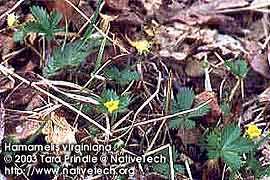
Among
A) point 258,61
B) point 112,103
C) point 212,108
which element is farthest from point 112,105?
point 258,61

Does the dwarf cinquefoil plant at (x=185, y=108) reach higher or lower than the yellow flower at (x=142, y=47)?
lower

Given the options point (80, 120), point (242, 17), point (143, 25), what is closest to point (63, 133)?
point (80, 120)

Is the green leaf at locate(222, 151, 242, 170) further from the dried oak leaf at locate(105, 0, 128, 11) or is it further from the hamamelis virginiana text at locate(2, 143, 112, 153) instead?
the dried oak leaf at locate(105, 0, 128, 11)

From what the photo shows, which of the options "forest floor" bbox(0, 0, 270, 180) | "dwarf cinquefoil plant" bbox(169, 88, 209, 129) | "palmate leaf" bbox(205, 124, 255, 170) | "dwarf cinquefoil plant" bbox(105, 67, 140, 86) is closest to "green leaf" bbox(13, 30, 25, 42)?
"forest floor" bbox(0, 0, 270, 180)

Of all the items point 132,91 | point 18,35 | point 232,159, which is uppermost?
point 18,35

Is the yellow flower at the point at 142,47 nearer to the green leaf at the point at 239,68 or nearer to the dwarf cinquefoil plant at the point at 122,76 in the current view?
the dwarf cinquefoil plant at the point at 122,76

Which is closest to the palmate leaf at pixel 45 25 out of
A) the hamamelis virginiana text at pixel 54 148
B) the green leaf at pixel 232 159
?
the hamamelis virginiana text at pixel 54 148

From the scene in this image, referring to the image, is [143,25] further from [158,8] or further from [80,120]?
[80,120]

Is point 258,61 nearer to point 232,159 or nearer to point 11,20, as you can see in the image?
point 232,159
